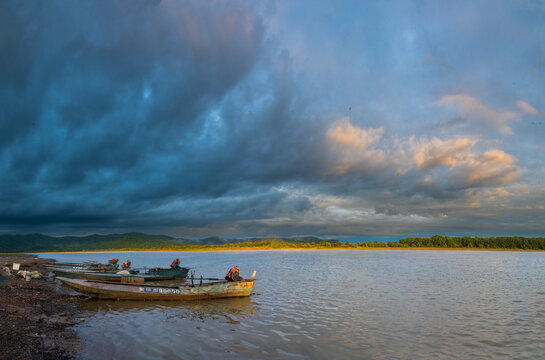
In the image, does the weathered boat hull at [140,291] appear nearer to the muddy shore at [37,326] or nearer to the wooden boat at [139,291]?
the wooden boat at [139,291]

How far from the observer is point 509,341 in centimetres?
1584

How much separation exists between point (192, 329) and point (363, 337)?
383 inches

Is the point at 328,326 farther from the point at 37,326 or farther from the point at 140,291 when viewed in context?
the point at 140,291

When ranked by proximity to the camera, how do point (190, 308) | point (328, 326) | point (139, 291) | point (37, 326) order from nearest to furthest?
point (37, 326), point (328, 326), point (190, 308), point (139, 291)

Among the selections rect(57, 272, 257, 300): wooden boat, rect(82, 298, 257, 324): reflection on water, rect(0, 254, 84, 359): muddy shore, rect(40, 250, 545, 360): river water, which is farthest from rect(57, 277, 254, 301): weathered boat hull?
rect(0, 254, 84, 359): muddy shore

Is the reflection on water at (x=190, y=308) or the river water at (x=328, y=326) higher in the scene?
the river water at (x=328, y=326)

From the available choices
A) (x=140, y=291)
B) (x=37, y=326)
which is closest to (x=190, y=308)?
(x=140, y=291)

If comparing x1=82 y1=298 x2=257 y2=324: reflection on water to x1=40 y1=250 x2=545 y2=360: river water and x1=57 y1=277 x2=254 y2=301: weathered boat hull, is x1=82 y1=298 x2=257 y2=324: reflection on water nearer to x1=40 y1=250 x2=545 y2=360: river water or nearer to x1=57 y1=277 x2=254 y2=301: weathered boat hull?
x1=40 y1=250 x2=545 y2=360: river water

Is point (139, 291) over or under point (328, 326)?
over

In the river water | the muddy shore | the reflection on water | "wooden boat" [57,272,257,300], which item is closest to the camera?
the muddy shore

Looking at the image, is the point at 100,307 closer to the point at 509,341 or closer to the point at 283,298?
the point at 283,298

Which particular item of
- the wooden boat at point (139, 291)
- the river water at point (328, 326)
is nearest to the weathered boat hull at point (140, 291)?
the wooden boat at point (139, 291)

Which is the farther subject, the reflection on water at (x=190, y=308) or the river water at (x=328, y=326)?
the reflection on water at (x=190, y=308)

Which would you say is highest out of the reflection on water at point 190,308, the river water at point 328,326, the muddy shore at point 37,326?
the muddy shore at point 37,326
